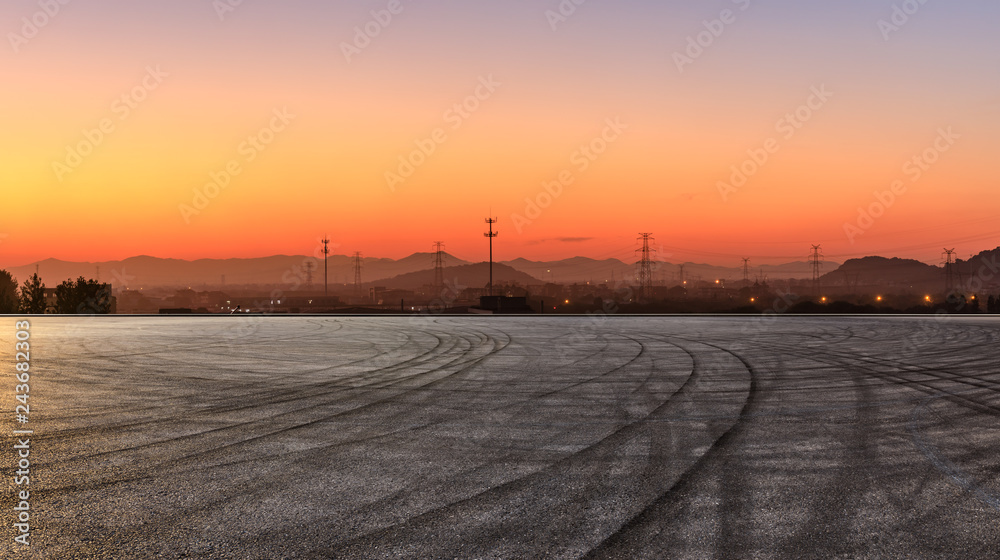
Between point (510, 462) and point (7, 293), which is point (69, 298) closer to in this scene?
point (7, 293)

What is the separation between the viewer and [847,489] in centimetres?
551

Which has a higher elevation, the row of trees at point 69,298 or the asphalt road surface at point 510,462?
the row of trees at point 69,298

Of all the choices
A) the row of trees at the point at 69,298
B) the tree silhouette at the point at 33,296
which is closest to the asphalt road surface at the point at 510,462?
the row of trees at the point at 69,298

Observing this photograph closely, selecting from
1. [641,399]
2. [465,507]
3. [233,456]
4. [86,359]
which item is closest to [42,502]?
[233,456]

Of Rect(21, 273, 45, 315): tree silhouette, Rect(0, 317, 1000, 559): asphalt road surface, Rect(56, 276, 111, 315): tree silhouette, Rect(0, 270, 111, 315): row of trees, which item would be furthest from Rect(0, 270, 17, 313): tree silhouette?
Rect(0, 317, 1000, 559): asphalt road surface

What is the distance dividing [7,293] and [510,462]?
256ft

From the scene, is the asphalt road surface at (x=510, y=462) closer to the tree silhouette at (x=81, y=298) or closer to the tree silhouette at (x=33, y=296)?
the tree silhouette at (x=81, y=298)

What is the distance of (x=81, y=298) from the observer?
2283 inches

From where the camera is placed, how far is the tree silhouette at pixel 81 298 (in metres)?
57.5

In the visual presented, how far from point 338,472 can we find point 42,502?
2.50m

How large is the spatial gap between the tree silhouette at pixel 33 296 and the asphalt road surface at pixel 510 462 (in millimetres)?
55877

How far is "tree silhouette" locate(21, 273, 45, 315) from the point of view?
2270 inches

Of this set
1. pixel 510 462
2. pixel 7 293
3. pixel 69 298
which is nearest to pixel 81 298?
pixel 69 298

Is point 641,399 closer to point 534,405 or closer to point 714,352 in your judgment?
point 534,405
